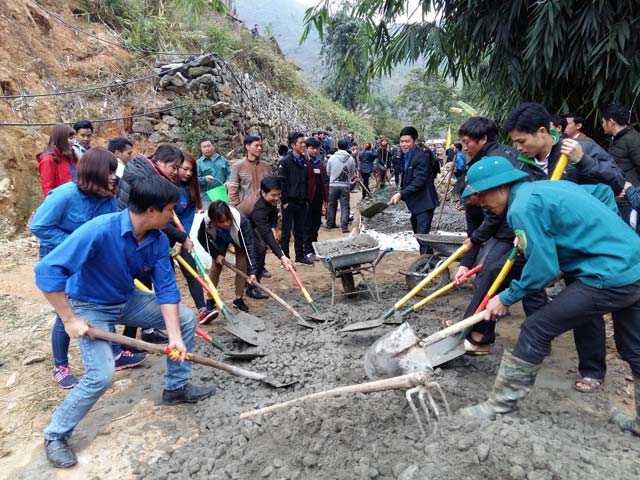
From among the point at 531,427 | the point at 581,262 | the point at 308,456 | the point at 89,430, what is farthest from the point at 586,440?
the point at 89,430

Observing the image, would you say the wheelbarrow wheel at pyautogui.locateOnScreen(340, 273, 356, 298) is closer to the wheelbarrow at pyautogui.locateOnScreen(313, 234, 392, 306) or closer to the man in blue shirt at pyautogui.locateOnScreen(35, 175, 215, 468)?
the wheelbarrow at pyautogui.locateOnScreen(313, 234, 392, 306)

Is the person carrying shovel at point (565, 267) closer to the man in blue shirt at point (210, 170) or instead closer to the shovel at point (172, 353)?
the shovel at point (172, 353)

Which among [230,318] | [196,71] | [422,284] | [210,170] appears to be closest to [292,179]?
[210,170]

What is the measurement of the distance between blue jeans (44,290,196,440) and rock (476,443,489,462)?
6.08 feet

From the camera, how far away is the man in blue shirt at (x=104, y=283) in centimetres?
221

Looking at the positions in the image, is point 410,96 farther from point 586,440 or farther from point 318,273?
point 586,440

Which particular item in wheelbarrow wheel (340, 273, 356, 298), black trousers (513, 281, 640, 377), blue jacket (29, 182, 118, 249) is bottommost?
wheelbarrow wheel (340, 273, 356, 298)

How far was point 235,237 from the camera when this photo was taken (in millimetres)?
4422

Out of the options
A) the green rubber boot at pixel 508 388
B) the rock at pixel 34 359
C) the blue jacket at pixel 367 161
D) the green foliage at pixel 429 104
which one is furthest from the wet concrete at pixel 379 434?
the green foliage at pixel 429 104

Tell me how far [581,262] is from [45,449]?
3.12m

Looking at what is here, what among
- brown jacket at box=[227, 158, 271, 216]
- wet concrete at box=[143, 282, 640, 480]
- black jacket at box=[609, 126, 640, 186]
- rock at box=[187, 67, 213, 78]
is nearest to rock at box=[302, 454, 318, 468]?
wet concrete at box=[143, 282, 640, 480]

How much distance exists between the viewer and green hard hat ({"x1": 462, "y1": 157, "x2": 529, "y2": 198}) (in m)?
2.37

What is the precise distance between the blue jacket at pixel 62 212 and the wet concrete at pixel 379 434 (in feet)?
4.70

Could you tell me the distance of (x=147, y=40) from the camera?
29.4 feet
